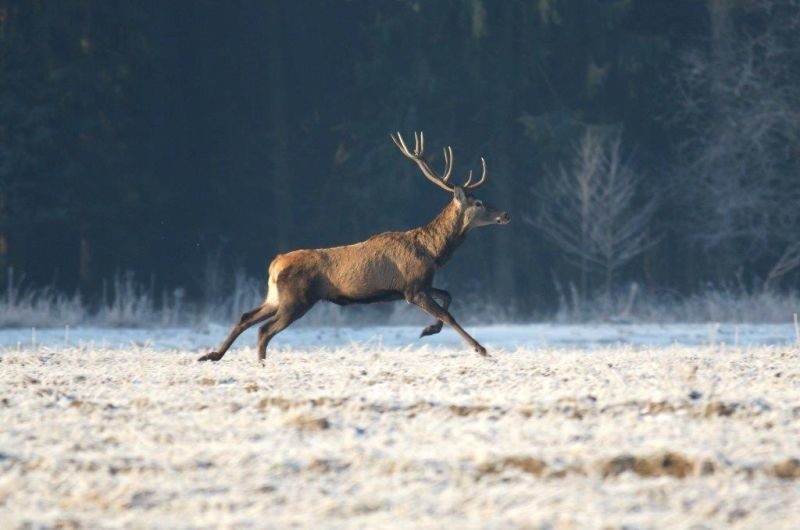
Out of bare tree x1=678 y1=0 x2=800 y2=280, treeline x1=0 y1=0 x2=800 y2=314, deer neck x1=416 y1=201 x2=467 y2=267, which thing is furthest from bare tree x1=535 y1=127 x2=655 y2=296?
deer neck x1=416 y1=201 x2=467 y2=267

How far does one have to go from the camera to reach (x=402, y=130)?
3434cm

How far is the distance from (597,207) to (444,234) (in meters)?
17.8

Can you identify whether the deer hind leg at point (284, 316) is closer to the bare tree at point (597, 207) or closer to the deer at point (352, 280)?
the deer at point (352, 280)

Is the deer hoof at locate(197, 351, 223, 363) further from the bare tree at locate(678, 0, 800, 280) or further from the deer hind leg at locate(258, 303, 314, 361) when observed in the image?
the bare tree at locate(678, 0, 800, 280)

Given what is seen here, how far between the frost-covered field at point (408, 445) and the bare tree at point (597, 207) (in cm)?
1944

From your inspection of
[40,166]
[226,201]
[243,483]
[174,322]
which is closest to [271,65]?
[226,201]

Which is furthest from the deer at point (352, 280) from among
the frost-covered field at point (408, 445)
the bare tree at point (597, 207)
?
the bare tree at point (597, 207)

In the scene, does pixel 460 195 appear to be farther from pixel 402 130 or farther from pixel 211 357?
pixel 402 130

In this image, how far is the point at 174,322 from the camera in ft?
78.7

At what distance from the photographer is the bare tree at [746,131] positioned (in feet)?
110

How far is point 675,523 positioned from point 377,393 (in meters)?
3.76

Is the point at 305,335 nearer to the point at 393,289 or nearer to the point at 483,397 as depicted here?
the point at 393,289

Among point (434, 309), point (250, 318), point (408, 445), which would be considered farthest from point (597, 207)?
point (408, 445)

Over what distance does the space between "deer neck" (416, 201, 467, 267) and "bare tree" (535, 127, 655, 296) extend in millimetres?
16200
